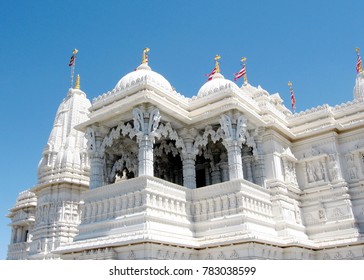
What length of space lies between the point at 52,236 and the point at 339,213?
17764 millimetres

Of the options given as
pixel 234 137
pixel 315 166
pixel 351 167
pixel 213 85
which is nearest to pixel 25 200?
pixel 213 85

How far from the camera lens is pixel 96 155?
20.7 meters

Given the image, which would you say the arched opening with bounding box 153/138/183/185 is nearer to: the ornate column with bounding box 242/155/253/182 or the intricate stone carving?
the ornate column with bounding box 242/155/253/182

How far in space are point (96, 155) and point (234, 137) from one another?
6885 mm

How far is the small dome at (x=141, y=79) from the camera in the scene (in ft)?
67.1

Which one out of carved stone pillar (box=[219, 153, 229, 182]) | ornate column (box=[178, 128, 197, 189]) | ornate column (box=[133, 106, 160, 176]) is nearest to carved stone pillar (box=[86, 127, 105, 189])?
ornate column (box=[133, 106, 160, 176])

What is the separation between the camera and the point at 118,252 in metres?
17.0

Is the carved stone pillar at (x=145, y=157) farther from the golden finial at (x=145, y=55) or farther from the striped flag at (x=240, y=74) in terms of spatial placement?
the striped flag at (x=240, y=74)

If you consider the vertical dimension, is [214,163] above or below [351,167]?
above

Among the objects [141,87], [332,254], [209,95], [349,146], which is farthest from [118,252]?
[349,146]

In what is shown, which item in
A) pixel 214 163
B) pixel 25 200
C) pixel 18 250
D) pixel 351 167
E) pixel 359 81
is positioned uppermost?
pixel 359 81

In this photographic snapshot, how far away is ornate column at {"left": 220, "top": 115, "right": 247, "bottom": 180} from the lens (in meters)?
19.5

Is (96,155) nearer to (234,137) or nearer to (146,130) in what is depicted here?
(146,130)

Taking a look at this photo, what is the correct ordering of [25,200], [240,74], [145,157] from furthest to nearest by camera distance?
[25,200] → [240,74] → [145,157]
